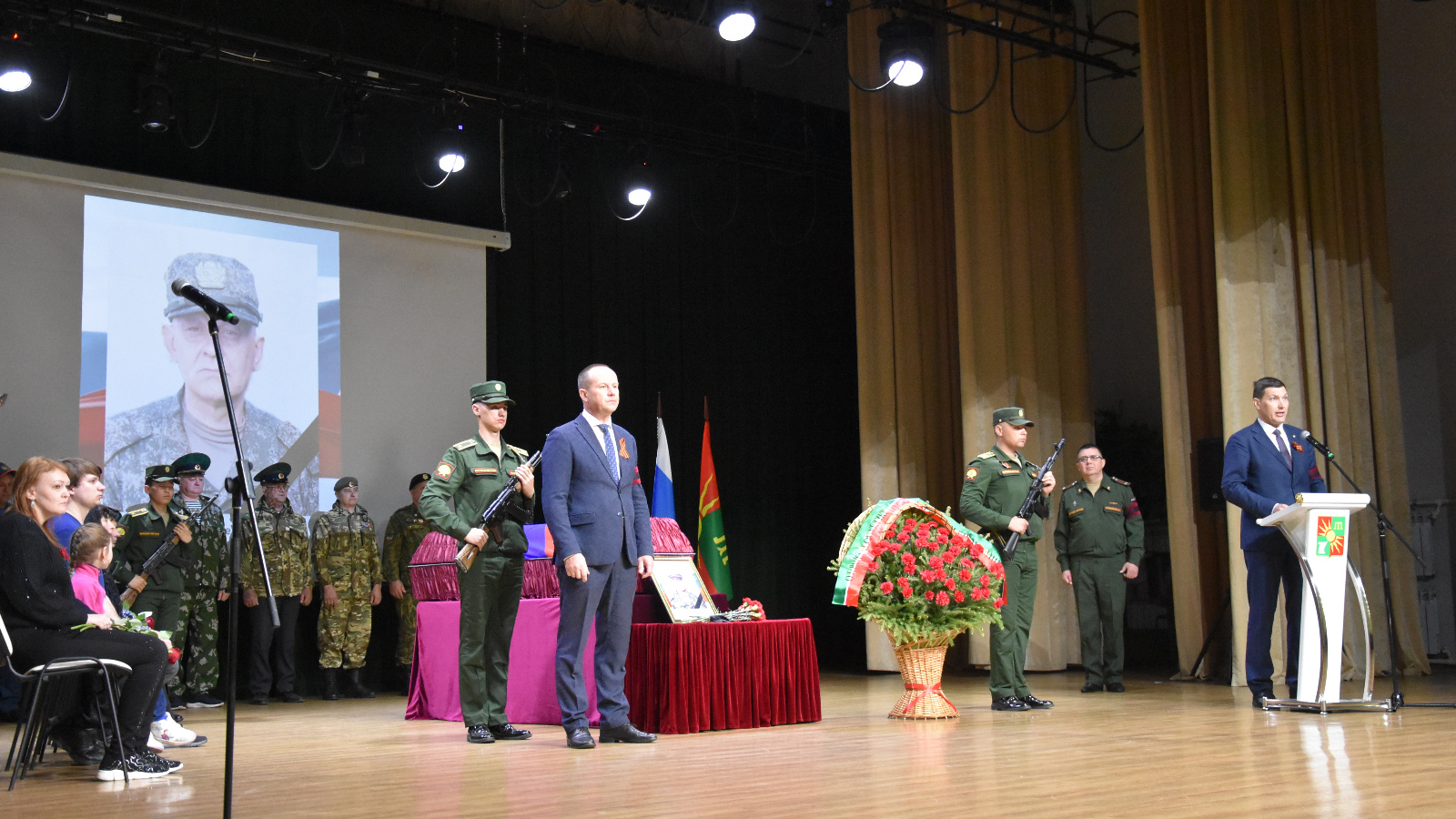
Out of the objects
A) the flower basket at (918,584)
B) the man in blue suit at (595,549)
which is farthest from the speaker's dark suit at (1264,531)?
the man in blue suit at (595,549)

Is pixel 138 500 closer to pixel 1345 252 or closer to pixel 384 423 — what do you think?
pixel 384 423

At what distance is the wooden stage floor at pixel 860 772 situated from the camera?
3.25m

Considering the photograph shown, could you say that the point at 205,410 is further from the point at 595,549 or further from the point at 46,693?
the point at 595,549

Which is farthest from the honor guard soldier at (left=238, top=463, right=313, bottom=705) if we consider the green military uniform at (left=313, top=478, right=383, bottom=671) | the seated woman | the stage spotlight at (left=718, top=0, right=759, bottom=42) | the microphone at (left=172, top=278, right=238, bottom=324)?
the microphone at (left=172, top=278, right=238, bottom=324)

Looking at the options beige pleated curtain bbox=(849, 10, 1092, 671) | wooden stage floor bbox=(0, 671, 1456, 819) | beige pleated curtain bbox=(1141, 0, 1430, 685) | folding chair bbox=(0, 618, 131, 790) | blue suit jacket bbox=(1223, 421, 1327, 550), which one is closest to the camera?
wooden stage floor bbox=(0, 671, 1456, 819)

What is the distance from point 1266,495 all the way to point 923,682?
1795mm

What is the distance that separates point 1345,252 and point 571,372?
5430 millimetres

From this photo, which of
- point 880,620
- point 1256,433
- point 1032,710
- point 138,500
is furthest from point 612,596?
point 138,500

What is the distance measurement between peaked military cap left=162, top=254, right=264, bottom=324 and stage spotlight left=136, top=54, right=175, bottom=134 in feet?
3.76

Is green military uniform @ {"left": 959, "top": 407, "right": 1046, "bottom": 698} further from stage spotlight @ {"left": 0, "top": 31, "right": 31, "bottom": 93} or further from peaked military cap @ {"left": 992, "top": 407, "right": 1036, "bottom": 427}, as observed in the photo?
stage spotlight @ {"left": 0, "top": 31, "right": 31, "bottom": 93}

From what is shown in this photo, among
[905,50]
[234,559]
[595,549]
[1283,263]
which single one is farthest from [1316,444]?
[234,559]

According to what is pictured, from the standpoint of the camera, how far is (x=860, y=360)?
31.9 feet

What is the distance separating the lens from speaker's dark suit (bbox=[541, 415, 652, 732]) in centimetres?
491

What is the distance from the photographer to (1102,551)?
744cm
